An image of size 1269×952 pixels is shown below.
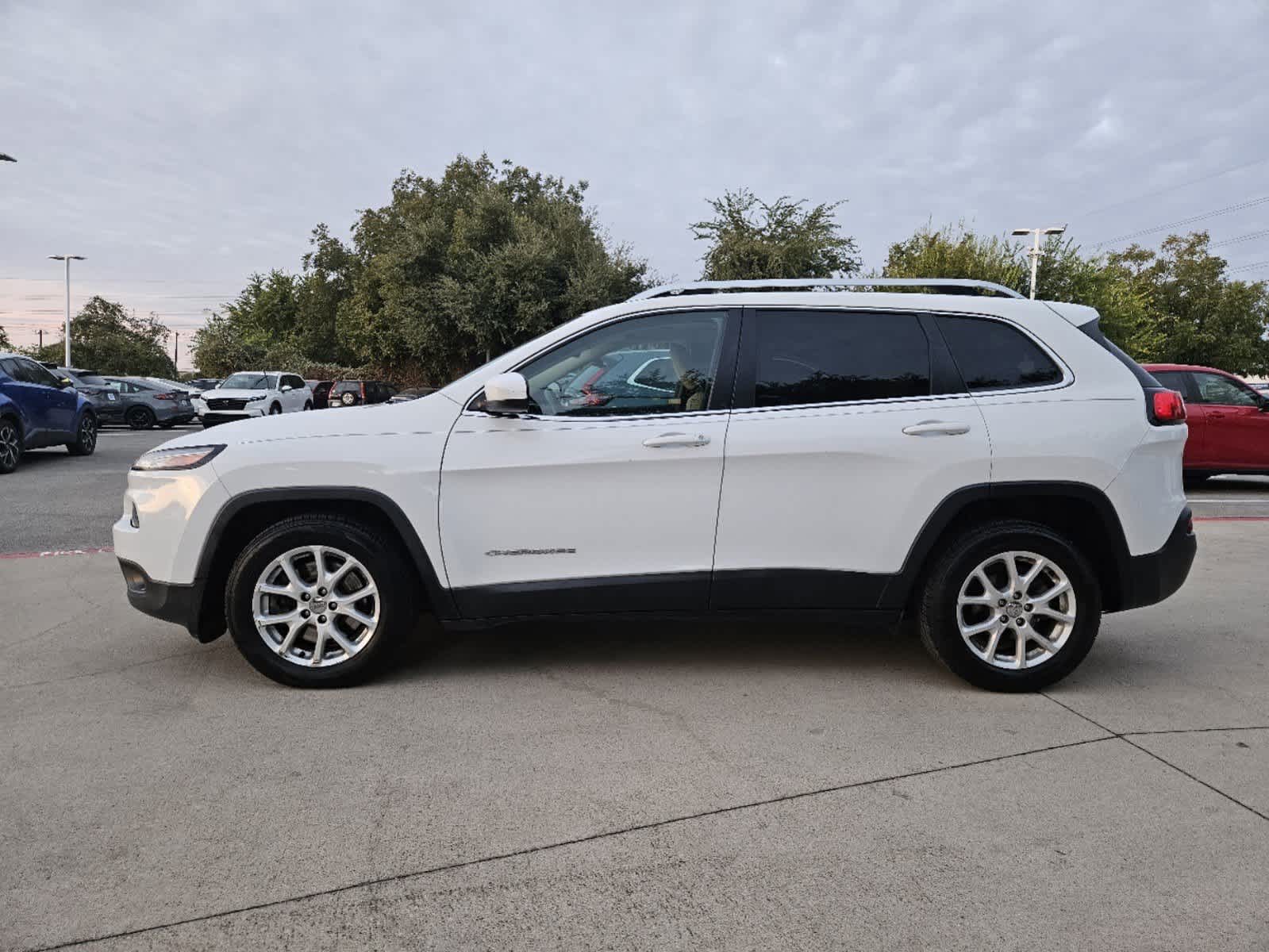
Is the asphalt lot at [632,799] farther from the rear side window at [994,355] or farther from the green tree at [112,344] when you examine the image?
the green tree at [112,344]

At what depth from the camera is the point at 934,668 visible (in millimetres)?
4699

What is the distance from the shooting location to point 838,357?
4355 millimetres

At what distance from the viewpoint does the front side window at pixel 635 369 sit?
4297 millimetres

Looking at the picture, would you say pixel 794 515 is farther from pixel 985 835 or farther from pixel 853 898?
pixel 853 898

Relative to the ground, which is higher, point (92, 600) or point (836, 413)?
point (836, 413)

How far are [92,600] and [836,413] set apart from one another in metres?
4.62

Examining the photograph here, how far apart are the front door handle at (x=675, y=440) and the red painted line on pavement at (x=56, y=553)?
543 cm

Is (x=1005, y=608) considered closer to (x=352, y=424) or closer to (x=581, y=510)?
(x=581, y=510)

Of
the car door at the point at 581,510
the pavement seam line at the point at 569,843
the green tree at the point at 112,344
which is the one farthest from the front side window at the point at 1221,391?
the green tree at the point at 112,344

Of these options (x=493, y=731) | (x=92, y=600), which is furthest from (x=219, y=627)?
(x=92, y=600)

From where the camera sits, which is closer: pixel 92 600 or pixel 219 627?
pixel 219 627

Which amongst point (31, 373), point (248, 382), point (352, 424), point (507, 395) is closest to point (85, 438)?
point (31, 373)

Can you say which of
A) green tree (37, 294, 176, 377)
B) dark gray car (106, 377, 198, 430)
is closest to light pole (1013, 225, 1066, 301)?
dark gray car (106, 377, 198, 430)

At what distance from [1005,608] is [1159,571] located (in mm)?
A: 728
